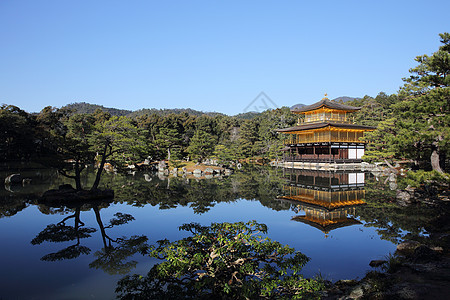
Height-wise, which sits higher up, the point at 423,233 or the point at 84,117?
the point at 84,117

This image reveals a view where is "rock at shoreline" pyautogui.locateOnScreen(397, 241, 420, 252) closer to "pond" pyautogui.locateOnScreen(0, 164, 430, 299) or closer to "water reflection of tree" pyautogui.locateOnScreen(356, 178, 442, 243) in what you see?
"pond" pyautogui.locateOnScreen(0, 164, 430, 299)

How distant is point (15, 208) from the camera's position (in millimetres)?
14273

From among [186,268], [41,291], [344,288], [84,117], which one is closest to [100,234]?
[41,291]

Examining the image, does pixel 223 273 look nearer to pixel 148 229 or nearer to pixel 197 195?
pixel 148 229

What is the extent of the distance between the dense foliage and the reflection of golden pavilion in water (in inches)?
253

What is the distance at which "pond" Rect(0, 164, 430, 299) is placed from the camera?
22.4ft

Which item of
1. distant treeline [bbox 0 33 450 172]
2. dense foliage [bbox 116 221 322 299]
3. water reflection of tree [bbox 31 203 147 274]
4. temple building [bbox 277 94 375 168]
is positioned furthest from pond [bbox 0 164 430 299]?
temple building [bbox 277 94 375 168]

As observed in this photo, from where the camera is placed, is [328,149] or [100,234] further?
[328,149]

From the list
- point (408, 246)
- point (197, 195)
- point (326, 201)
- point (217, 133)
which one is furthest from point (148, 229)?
point (217, 133)

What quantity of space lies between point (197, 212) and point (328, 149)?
87.3 ft

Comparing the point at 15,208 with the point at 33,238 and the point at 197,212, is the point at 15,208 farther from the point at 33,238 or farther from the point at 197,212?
the point at 197,212

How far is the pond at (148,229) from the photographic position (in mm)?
6820

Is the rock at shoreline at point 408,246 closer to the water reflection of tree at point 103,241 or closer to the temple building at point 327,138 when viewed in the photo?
the water reflection of tree at point 103,241

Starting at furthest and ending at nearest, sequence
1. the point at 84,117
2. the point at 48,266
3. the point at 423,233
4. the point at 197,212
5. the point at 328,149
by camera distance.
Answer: the point at 84,117 → the point at 328,149 → the point at 197,212 → the point at 423,233 → the point at 48,266
